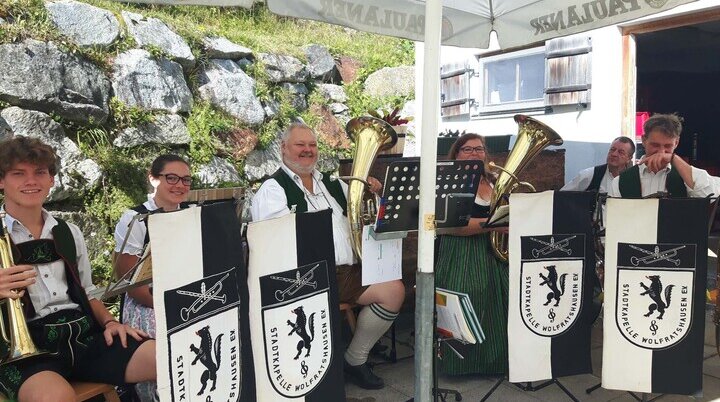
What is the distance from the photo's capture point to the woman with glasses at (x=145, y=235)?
2.53 meters

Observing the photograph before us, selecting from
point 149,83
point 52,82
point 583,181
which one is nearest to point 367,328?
point 583,181

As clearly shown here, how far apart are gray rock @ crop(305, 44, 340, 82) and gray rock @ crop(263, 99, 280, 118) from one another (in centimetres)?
122

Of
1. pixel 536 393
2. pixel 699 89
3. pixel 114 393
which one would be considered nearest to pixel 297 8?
pixel 114 393

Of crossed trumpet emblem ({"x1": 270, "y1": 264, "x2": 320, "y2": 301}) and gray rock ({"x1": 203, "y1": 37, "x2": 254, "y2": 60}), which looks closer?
crossed trumpet emblem ({"x1": 270, "y1": 264, "x2": 320, "y2": 301})

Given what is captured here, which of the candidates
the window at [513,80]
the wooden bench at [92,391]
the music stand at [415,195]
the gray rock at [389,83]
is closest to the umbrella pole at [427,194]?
the music stand at [415,195]

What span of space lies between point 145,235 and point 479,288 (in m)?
1.85

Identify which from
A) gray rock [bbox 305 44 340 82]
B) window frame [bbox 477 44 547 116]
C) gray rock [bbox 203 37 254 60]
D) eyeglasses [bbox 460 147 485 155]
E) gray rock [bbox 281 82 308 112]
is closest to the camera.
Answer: eyeglasses [bbox 460 147 485 155]

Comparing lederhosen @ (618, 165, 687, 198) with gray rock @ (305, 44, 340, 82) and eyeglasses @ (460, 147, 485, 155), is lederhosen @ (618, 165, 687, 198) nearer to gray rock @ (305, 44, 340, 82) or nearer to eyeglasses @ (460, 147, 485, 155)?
eyeglasses @ (460, 147, 485, 155)

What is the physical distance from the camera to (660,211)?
2.53 m

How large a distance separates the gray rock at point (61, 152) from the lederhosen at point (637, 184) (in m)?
5.02

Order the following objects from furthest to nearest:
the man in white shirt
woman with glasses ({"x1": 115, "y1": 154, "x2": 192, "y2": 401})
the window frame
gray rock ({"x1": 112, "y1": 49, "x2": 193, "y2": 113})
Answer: gray rock ({"x1": 112, "y1": 49, "x2": 193, "y2": 113})
the window frame
the man in white shirt
woman with glasses ({"x1": 115, "y1": 154, "x2": 192, "y2": 401})

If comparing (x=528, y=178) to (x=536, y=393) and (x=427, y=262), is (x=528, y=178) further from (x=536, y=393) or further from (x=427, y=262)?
(x=427, y=262)

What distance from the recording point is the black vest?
2156mm

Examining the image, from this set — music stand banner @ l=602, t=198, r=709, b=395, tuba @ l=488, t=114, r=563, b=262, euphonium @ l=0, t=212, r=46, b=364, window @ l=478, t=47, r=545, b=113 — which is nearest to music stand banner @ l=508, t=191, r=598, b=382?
music stand banner @ l=602, t=198, r=709, b=395
